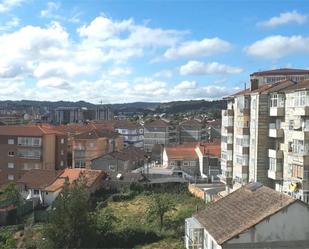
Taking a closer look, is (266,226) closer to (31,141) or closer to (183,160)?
(31,141)

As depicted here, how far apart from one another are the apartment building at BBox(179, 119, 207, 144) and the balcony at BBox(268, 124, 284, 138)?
81.1 meters

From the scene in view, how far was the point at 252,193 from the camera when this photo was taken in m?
27.2

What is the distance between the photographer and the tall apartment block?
37812mm

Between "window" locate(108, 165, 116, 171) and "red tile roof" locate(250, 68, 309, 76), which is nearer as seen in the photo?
"red tile roof" locate(250, 68, 309, 76)

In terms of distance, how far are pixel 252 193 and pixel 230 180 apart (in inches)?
910

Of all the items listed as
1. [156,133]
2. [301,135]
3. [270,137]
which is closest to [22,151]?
[270,137]

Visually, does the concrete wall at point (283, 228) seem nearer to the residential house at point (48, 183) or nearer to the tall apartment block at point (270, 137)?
the tall apartment block at point (270, 137)

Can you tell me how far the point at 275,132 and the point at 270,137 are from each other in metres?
1.66

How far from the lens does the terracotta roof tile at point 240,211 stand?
76.8ft

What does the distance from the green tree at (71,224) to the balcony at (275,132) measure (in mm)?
18400

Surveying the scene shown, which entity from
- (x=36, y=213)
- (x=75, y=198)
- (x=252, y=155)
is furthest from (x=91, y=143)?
(x=75, y=198)

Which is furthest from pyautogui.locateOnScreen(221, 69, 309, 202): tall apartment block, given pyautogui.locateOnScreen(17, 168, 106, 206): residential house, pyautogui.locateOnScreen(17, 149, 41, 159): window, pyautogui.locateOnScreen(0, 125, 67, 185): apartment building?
pyautogui.locateOnScreen(17, 149, 41, 159): window

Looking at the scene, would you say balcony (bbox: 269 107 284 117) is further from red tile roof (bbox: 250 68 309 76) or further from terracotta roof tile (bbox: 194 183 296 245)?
terracotta roof tile (bbox: 194 183 296 245)

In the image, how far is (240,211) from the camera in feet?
83.3
